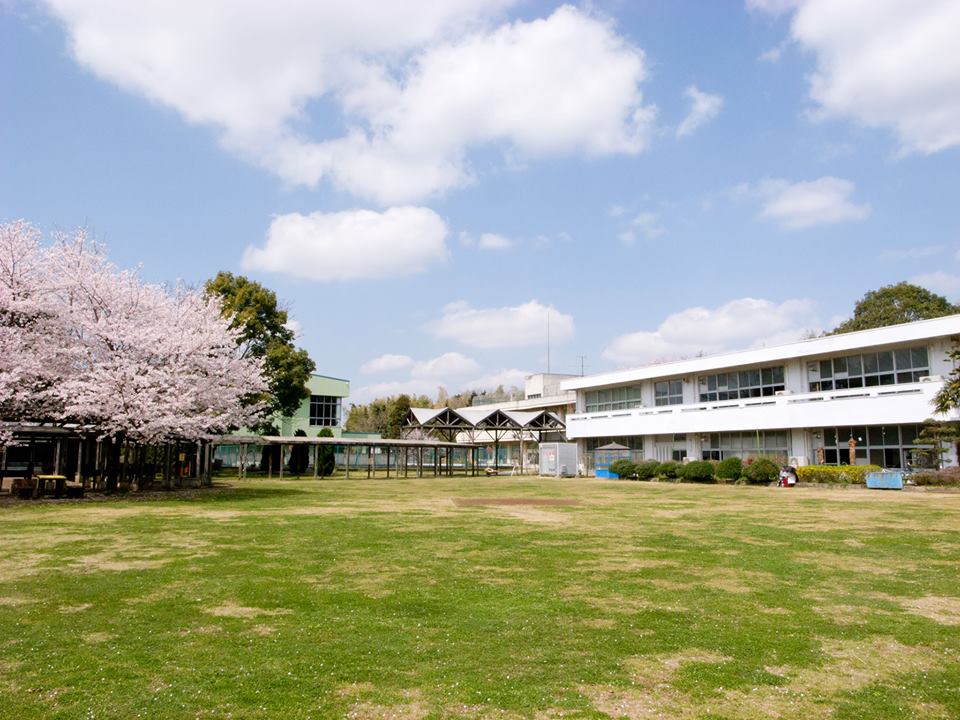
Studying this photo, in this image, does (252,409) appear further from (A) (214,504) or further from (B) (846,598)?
(B) (846,598)

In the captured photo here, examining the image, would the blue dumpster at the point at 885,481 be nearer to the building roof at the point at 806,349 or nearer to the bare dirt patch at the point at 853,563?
the building roof at the point at 806,349

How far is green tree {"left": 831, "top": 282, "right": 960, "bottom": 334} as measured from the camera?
58.3 meters

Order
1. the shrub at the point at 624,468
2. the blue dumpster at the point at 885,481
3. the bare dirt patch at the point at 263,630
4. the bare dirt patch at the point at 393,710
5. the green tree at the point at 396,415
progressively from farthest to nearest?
the green tree at the point at 396,415
the shrub at the point at 624,468
the blue dumpster at the point at 885,481
the bare dirt patch at the point at 263,630
the bare dirt patch at the point at 393,710

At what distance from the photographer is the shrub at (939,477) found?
27.9m

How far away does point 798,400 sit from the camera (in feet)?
123

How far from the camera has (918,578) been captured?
991 cm

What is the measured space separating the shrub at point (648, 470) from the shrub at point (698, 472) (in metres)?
2.99

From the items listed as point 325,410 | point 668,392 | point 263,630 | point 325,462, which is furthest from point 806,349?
point 325,410

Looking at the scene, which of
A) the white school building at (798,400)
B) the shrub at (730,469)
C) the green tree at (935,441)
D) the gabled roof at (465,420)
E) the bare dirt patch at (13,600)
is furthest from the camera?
the gabled roof at (465,420)

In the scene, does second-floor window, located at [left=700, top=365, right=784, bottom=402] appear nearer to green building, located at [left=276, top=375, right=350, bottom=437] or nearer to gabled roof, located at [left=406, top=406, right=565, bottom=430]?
gabled roof, located at [left=406, top=406, right=565, bottom=430]

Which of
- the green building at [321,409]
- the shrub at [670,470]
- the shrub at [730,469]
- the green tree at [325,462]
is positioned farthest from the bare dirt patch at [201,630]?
the green building at [321,409]

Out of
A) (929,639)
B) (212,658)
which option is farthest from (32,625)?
(929,639)

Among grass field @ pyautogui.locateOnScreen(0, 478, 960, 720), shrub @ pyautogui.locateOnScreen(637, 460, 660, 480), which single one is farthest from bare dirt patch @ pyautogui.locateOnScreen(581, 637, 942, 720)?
shrub @ pyautogui.locateOnScreen(637, 460, 660, 480)

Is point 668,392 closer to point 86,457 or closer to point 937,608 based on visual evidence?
point 86,457
